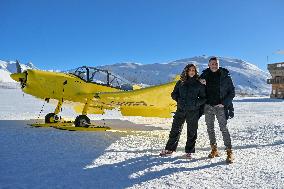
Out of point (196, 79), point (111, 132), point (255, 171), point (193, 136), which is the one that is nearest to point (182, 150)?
point (193, 136)

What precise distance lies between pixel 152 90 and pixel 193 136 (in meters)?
3.97

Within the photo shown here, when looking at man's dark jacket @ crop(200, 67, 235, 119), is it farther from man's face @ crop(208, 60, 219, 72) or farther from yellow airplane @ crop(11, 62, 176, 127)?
yellow airplane @ crop(11, 62, 176, 127)

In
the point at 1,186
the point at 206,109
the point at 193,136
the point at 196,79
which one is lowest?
the point at 1,186

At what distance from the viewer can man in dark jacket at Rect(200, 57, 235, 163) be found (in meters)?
6.67

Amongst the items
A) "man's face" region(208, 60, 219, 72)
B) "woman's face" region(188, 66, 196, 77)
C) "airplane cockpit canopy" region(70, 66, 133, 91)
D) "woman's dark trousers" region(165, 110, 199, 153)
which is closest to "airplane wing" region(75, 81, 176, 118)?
"airplane cockpit canopy" region(70, 66, 133, 91)

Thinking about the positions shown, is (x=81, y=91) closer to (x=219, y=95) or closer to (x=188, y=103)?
(x=188, y=103)

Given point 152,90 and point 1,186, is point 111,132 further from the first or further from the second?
point 1,186

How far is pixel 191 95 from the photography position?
6.80m

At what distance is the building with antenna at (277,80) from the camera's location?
62.2 meters

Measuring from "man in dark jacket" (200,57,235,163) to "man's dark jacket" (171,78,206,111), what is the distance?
12 cm

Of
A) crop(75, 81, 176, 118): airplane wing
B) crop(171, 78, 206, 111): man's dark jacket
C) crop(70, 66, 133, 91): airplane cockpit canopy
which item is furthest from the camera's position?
crop(70, 66, 133, 91): airplane cockpit canopy

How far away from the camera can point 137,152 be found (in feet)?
24.0

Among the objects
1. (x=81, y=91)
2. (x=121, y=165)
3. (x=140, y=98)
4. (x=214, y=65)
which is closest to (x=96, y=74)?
(x=81, y=91)

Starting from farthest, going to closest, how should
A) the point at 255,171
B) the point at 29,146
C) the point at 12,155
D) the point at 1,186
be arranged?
1. the point at 29,146
2. the point at 12,155
3. the point at 255,171
4. the point at 1,186
